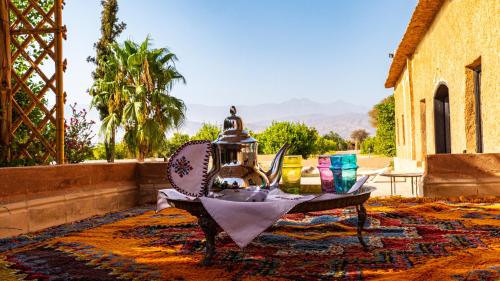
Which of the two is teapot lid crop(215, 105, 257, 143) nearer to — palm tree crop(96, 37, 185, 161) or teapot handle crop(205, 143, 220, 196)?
teapot handle crop(205, 143, 220, 196)

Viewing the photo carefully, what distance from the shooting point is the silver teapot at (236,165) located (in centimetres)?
221

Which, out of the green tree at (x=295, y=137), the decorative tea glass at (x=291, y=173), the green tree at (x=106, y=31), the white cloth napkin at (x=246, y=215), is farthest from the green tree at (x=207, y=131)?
the white cloth napkin at (x=246, y=215)

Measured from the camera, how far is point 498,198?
4.59 m

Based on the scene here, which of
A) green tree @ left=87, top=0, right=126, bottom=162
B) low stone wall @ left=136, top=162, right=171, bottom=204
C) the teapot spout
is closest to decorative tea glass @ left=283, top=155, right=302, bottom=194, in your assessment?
the teapot spout

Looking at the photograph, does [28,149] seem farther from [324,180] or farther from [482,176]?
[482,176]

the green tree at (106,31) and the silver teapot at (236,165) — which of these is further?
the green tree at (106,31)

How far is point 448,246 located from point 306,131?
15256mm

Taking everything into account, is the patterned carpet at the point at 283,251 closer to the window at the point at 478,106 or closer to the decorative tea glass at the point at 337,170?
the decorative tea glass at the point at 337,170

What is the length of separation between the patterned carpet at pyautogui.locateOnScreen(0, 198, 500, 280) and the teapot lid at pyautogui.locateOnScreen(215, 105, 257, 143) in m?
0.62

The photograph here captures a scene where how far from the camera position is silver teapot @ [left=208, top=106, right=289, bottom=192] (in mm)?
2215

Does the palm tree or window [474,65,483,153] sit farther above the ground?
the palm tree

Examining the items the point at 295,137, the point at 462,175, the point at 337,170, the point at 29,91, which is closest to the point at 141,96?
the point at 295,137

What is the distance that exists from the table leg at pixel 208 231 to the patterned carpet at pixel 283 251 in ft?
0.19

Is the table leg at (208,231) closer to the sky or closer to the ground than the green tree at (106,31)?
closer to the ground
